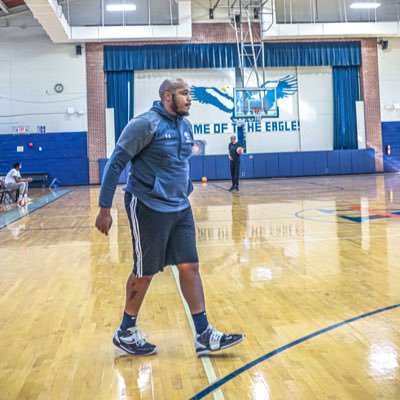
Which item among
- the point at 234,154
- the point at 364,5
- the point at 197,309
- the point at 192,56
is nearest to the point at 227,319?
the point at 197,309

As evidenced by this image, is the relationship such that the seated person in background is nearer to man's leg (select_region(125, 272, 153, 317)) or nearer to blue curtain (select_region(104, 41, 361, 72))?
blue curtain (select_region(104, 41, 361, 72))

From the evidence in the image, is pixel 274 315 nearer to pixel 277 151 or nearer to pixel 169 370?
pixel 169 370

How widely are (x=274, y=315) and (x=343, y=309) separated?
0.46 metres

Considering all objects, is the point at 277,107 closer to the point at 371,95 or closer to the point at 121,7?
the point at 371,95

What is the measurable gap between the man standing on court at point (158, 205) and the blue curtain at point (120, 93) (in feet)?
67.0

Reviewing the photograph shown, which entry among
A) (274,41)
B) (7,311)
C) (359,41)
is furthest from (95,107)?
(7,311)

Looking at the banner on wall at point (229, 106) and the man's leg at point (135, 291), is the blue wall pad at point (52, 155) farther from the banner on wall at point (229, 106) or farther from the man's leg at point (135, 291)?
the man's leg at point (135, 291)

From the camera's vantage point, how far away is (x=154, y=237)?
2732mm

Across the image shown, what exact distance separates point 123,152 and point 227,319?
4.26 ft

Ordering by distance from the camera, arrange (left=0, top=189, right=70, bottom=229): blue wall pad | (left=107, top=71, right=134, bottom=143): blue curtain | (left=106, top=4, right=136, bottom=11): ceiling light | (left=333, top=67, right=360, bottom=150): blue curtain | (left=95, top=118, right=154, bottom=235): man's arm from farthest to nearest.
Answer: (left=333, top=67, right=360, bottom=150): blue curtain → (left=107, top=71, right=134, bottom=143): blue curtain → (left=106, top=4, right=136, bottom=11): ceiling light → (left=0, top=189, right=70, bottom=229): blue wall pad → (left=95, top=118, right=154, bottom=235): man's arm

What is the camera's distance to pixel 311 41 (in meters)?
23.1

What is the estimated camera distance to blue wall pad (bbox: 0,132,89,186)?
876 inches

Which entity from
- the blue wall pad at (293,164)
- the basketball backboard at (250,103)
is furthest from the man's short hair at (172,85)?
the blue wall pad at (293,164)

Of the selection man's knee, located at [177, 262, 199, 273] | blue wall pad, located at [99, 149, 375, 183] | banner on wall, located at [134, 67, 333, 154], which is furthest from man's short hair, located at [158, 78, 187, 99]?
banner on wall, located at [134, 67, 333, 154]
